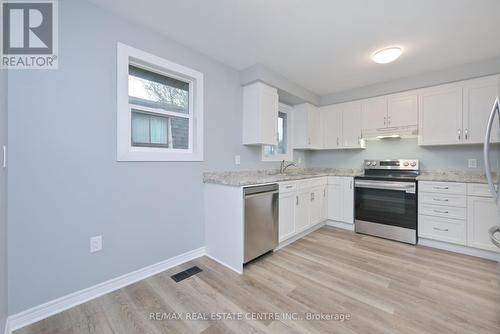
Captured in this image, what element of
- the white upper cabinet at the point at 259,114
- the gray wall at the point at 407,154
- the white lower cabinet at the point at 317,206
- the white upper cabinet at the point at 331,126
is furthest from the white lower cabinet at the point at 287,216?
the gray wall at the point at 407,154

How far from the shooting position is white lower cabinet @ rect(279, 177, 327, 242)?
2.63 m

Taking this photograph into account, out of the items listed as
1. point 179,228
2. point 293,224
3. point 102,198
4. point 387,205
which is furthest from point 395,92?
point 102,198

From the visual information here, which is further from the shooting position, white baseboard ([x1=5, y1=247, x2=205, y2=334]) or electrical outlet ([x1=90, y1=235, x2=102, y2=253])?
electrical outlet ([x1=90, y1=235, x2=102, y2=253])

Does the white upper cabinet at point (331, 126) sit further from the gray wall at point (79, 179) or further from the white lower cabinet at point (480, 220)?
the gray wall at point (79, 179)

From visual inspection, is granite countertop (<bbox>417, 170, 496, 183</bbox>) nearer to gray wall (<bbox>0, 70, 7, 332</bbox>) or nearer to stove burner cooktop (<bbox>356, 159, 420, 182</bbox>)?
stove burner cooktop (<bbox>356, 159, 420, 182</bbox>)

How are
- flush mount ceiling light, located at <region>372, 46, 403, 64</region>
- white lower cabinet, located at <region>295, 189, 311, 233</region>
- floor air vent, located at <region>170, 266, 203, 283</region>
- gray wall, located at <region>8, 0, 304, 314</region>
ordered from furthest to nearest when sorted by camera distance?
1. white lower cabinet, located at <region>295, 189, 311, 233</region>
2. flush mount ceiling light, located at <region>372, 46, 403, 64</region>
3. floor air vent, located at <region>170, 266, 203, 283</region>
4. gray wall, located at <region>8, 0, 304, 314</region>

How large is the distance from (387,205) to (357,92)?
197 centimetres

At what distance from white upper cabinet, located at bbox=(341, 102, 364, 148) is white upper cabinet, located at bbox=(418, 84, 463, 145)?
0.83 m

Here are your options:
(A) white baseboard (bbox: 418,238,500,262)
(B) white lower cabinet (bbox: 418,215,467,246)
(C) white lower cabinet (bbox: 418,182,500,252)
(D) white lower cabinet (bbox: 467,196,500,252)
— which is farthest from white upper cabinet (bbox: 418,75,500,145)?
(A) white baseboard (bbox: 418,238,500,262)

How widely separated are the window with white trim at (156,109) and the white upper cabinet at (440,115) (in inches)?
125

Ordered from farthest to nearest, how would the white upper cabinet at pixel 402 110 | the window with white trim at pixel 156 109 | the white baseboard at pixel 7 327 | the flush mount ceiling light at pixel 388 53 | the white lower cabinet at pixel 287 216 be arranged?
the white upper cabinet at pixel 402 110, the white lower cabinet at pixel 287 216, the flush mount ceiling light at pixel 388 53, the window with white trim at pixel 156 109, the white baseboard at pixel 7 327

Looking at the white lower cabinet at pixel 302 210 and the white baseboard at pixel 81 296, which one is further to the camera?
the white lower cabinet at pixel 302 210

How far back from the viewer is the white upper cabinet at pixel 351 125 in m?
3.59

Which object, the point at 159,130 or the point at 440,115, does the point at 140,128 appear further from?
the point at 440,115
